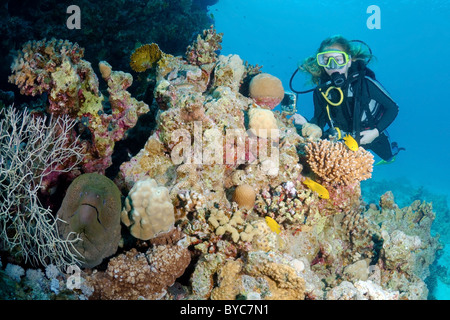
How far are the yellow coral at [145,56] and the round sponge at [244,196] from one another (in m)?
3.75

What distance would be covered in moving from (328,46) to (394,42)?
111m

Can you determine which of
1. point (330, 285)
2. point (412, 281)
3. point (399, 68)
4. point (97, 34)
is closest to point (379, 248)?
point (412, 281)

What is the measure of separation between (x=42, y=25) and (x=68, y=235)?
25.1ft

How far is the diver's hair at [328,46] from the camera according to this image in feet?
20.2

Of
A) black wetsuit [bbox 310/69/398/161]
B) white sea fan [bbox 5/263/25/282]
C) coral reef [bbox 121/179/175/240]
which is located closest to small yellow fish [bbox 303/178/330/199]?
black wetsuit [bbox 310/69/398/161]

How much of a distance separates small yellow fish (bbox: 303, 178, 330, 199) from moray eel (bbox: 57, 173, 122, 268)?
3.12 metres

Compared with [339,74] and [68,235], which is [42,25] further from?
[339,74]

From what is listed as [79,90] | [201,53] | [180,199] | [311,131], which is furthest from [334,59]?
[79,90]

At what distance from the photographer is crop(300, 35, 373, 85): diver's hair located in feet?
20.2

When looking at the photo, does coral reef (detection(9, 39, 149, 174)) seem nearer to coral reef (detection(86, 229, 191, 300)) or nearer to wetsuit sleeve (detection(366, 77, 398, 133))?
coral reef (detection(86, 229, 191, 300))

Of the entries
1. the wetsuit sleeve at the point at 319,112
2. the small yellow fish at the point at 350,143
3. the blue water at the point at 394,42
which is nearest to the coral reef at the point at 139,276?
the small yellow fish at the point at 350,143

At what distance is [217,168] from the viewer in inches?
148

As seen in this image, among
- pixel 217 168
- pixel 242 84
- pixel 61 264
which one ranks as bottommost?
pixel 61 264

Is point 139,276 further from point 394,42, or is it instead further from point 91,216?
point 394,42
